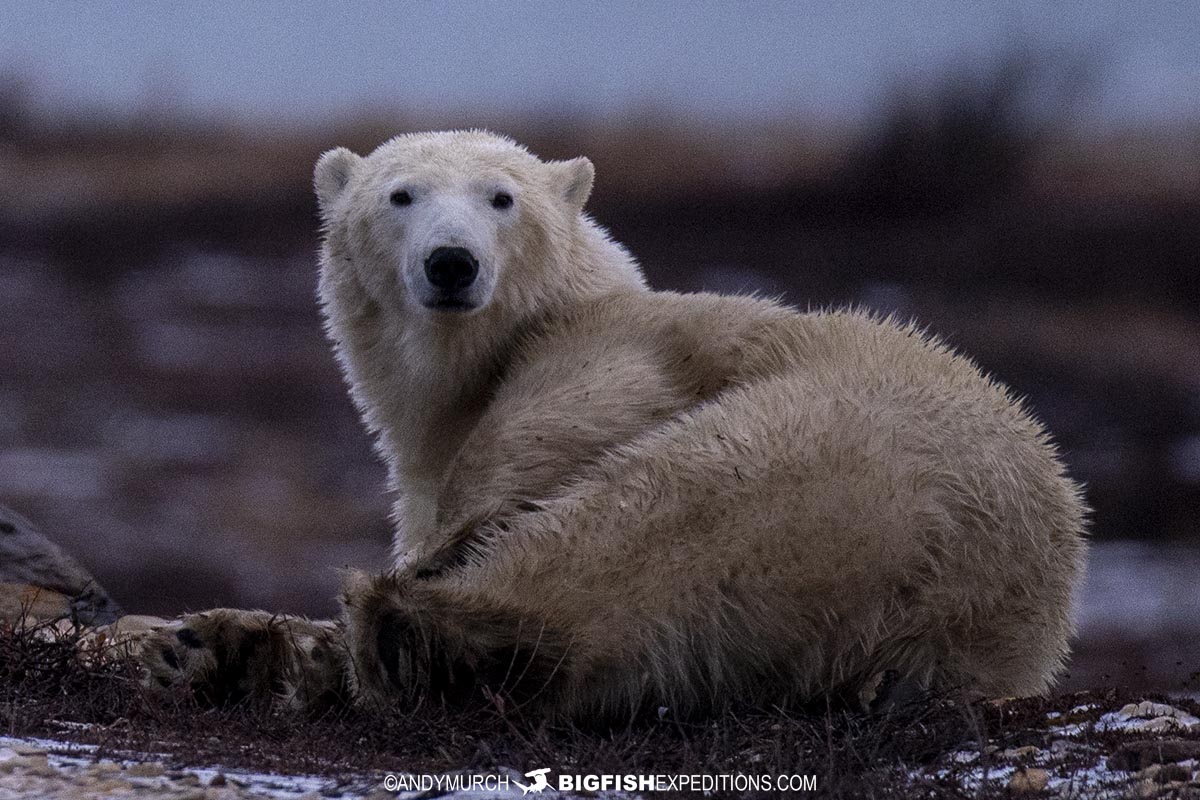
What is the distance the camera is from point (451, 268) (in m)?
3.39

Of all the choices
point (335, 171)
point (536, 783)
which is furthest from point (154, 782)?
point (335, 171)

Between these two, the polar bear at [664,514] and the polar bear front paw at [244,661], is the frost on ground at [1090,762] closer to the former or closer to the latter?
the polar bear at [664,514]

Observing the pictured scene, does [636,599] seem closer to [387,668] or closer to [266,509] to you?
[387,668]

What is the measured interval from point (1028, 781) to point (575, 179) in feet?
7.31

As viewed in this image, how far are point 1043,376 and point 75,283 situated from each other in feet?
15.7

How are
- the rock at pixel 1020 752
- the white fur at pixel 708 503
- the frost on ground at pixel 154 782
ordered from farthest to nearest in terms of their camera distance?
1. the white fur at pixel 708 503
2. the rock at pixel 1020 752
3. the frost on ground at pixel 154 782

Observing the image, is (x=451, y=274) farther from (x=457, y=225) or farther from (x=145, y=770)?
(x=145, y=770)

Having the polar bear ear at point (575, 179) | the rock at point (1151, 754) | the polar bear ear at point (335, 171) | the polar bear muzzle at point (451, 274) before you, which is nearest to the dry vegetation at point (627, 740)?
the rock at point (1151, 754)

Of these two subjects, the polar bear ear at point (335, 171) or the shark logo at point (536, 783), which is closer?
the shark logo at point (536, 783)

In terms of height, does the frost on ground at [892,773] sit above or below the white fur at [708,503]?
below

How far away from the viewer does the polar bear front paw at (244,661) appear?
9.59 feet

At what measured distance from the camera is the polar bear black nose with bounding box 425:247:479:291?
11.1ft

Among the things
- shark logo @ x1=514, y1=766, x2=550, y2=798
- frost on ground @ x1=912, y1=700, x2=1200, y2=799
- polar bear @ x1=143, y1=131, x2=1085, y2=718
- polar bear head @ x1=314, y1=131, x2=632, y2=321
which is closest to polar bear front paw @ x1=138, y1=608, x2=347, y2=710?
polar bear @ x1=143, y1=131, x2=1085, y2=718

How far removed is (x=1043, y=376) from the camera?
681cm
